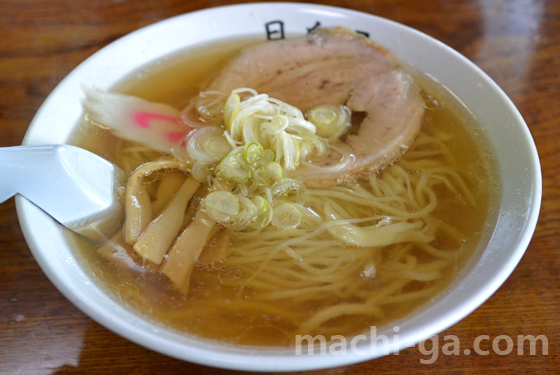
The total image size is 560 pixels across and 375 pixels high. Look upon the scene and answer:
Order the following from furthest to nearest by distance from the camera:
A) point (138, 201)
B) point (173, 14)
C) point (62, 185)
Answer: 1. point (173, 14)
2. point (138, 201)
3. point (62, 185)

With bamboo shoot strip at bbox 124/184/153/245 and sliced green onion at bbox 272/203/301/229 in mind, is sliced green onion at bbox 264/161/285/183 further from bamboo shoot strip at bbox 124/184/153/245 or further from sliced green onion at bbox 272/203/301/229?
bamboo shoot strip at bbox 124/184/153/245

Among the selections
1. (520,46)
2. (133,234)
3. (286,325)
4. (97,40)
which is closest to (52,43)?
(97,40)

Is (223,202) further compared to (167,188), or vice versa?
(167,188)

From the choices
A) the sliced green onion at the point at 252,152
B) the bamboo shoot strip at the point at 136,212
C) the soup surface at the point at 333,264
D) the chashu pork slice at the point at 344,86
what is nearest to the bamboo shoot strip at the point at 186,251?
the soup surface at the point at 333,264

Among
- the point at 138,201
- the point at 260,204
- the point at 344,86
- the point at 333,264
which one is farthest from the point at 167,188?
the point at 344,86

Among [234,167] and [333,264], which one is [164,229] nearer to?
[234,167]

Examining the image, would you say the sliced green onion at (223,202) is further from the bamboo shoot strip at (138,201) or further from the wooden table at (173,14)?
the wooden table at (173,14)

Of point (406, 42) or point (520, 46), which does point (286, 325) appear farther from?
point (520, 46)
